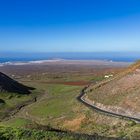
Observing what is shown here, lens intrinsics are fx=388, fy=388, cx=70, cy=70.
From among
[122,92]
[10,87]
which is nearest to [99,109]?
[122,92]

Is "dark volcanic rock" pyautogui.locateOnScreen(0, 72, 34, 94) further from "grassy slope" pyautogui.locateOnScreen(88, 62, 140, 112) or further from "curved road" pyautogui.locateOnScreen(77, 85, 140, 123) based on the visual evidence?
"grassy slope" pyautogui.locateOnScreen(88, 62, 140, 112)

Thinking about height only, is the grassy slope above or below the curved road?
above

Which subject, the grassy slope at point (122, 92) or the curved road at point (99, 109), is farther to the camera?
the grassy slope at point (122, 92)

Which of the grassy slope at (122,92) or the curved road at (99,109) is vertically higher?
the grassy slope at (122,92)

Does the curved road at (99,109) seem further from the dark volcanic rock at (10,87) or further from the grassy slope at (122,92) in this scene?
the dark volcanic rock at (10,87)

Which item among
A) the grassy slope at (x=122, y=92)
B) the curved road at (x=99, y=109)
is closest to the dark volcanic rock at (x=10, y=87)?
the curved road at (x=99, y=109)

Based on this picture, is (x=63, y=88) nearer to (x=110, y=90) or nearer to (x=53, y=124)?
(x=110, y=90)

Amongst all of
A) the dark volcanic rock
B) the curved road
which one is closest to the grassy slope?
the curved road

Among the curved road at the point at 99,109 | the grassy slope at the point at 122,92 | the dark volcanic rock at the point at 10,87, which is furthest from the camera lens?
the dark volcanic rock at the point at 10,87

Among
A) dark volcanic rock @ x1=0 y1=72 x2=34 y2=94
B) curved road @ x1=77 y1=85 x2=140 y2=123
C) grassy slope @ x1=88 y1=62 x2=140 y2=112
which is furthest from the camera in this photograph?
dark volcanic rock @ x1=0 y1=72 x2=34 y2=94

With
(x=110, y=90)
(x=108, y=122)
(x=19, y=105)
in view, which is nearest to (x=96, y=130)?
(x=108, y=122)

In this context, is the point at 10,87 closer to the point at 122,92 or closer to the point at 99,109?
the point at 122,92

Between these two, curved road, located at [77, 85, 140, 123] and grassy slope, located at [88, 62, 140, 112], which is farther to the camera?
grassy slope, located at [88, 62, 140, 112]
